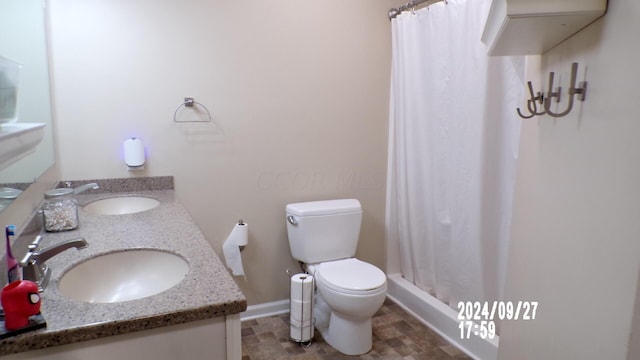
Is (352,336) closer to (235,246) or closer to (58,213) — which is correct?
(235,246)

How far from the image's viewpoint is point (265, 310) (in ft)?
9.28

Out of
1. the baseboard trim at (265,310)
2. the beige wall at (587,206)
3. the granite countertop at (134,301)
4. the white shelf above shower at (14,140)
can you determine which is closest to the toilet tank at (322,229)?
the baseboard trim at (265,310)

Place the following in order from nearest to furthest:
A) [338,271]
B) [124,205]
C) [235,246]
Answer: [124,205] < [338,271] < [235,246]

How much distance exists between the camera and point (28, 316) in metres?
0.92

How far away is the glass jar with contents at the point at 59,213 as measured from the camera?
164 cm

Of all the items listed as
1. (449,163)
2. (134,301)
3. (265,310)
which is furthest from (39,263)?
(449,163)

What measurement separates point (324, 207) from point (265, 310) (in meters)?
0.82

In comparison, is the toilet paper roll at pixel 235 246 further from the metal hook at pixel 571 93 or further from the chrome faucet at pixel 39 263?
the metal hook at pixel 571 93

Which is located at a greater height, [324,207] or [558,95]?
[558,95]

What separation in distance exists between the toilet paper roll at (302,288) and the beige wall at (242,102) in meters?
0.40

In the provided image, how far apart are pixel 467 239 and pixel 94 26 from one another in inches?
92.5

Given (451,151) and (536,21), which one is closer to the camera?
(536,21)

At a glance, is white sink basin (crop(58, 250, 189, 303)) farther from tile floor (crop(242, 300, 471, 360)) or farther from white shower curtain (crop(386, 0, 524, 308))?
white shower curtain (crop(386, 0, 524, 308))

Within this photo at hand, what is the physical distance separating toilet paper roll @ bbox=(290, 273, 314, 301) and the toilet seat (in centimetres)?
7
